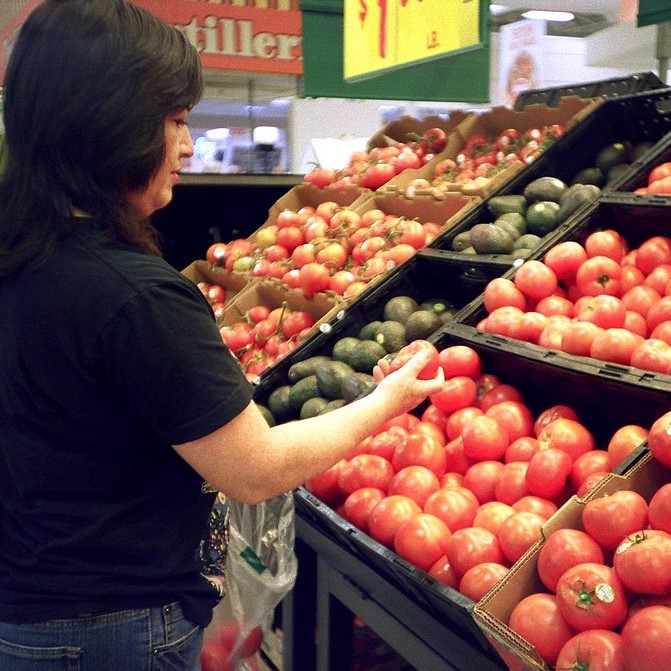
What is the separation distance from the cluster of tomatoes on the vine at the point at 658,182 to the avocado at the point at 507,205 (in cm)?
41

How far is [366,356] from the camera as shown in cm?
248

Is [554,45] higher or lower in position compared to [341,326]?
higher

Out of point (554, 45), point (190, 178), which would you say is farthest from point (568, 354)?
point (554, 45)

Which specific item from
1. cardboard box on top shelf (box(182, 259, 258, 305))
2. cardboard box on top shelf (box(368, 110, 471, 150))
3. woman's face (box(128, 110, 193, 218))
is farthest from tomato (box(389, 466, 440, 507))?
cardboard box on top shelf (box(368, 110, 471, 150))

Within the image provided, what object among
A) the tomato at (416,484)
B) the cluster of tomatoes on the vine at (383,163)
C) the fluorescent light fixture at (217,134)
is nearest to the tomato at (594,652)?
the tomato at (416,484)

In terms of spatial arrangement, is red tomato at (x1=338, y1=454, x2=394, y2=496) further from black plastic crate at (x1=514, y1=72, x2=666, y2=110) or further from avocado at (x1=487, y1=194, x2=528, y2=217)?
black plastic crate at (x1=514, y1=72, x2=666, y2=110)

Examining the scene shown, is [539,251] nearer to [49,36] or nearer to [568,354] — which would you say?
[568,354]

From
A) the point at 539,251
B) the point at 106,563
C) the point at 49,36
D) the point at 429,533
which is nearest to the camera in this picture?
the point at 49,36

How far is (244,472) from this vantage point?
1153mm

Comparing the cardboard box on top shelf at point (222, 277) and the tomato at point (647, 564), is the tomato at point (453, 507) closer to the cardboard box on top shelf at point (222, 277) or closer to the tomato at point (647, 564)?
the tomato at point (647, 564)

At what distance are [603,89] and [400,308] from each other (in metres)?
2.02

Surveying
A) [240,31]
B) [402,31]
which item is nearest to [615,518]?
[402,31]

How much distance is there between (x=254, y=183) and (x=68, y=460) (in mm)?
3448

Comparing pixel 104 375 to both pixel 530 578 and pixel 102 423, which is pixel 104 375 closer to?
pixel 102 423
